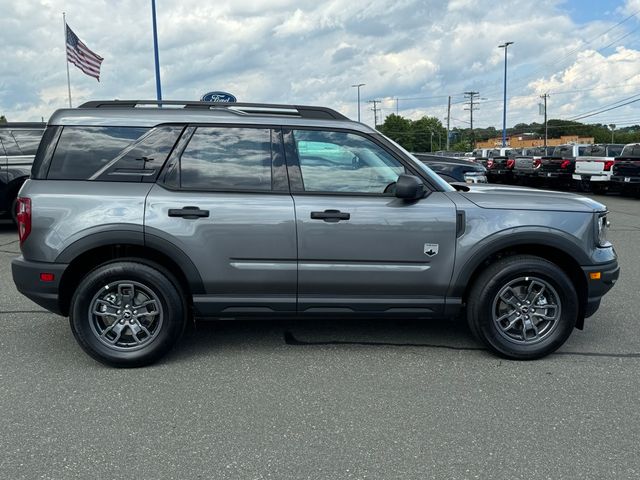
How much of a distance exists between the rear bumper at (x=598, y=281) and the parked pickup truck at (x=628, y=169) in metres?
14.9

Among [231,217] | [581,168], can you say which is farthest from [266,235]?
[581,168]

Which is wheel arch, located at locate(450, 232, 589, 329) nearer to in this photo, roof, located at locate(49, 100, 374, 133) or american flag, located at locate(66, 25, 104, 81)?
roof, located at locate(49, 100, 374, 133)

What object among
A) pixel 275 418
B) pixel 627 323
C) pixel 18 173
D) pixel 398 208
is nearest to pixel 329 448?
pixel 275 418

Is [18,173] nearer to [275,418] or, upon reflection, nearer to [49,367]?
[49,367]

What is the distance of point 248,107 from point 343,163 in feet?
2.99

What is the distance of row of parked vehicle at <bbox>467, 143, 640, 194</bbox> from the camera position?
674 inches

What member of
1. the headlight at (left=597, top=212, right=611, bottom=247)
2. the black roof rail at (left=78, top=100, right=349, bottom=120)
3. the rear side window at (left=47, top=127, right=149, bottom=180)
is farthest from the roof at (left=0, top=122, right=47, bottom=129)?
the headlight at (left=597, top=212, right=611, bottom=247)

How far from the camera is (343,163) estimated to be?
4016mm

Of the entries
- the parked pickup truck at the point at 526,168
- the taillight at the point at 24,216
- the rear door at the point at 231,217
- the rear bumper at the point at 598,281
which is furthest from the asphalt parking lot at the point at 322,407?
the parked pickup truck at the point at 526,168

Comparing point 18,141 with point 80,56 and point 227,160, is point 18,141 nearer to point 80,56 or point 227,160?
point 227,160

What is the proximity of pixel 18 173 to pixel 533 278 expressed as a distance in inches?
363

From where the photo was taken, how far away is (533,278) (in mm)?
3977

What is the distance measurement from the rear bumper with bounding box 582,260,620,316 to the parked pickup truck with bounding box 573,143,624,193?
52.5 ft

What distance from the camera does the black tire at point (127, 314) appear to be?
3.81 m
